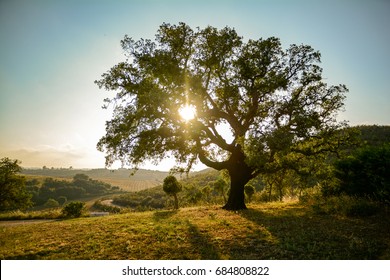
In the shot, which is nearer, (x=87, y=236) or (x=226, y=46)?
(x=87, y=236)

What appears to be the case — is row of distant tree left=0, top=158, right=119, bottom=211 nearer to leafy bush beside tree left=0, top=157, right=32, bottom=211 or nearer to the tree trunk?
leafy bush beside tree left=0, top=157, right=32, bottom=211

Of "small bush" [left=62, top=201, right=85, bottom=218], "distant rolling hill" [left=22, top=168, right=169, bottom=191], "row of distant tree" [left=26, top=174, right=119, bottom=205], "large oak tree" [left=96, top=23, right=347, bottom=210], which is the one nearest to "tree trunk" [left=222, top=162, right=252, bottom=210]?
"large oak tree" [left=96, top=23, right=347, bottom=210]

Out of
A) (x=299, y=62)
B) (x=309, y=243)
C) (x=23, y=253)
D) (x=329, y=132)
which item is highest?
(x=299, y=62)

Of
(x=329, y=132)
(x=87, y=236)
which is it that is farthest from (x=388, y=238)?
(x=87, y=236)

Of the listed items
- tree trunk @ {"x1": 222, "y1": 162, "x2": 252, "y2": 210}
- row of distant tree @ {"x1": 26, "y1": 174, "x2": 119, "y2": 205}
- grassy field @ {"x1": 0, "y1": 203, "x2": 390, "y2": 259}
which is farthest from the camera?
row of distant tree @ {"x1": 26, "y1": 174, "x2": 119, "y2": 205}

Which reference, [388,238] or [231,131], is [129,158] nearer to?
[231,131]

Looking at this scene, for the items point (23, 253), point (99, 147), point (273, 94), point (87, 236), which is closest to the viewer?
point (23, 253)

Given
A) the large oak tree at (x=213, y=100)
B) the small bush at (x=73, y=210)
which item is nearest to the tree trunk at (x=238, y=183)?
the large oak tree at (x=213, y=100)

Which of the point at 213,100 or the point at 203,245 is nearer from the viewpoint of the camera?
the point at 203,245

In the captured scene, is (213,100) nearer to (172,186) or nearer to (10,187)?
(172,186)

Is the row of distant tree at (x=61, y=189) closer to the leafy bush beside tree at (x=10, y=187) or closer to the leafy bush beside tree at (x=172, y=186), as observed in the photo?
the leafy bush beside tree at (x=10, y=187)

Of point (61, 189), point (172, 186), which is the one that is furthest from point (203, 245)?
point (61, 189)

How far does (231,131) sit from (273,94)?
4012 millimetres

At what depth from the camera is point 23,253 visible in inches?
324
